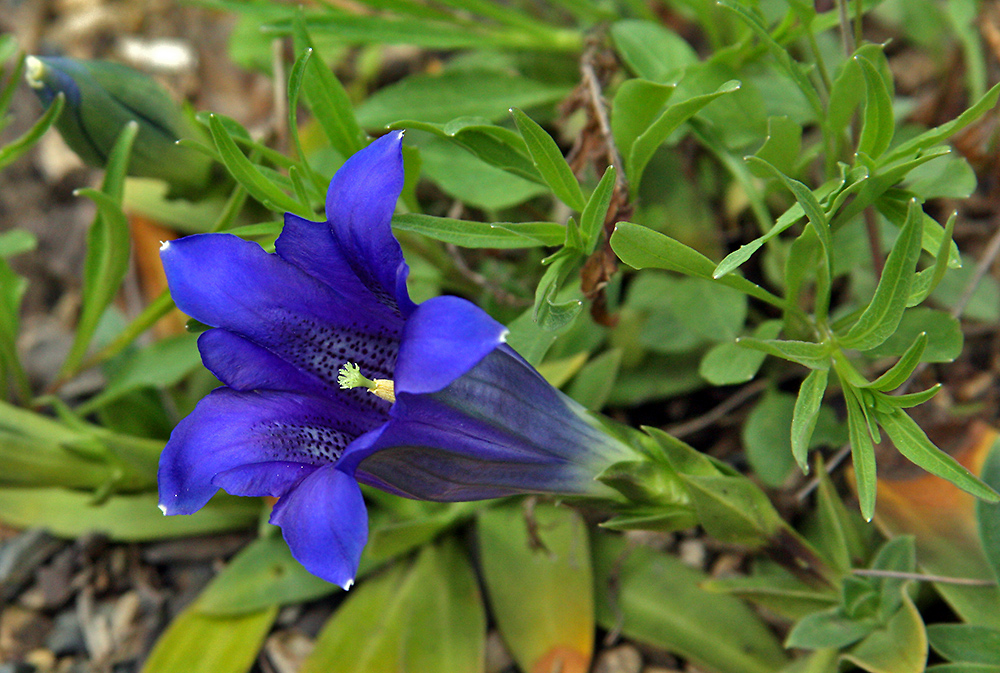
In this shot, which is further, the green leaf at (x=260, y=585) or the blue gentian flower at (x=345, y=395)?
the green leaf at (x=260, y=585)

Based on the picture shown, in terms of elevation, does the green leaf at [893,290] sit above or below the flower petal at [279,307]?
above

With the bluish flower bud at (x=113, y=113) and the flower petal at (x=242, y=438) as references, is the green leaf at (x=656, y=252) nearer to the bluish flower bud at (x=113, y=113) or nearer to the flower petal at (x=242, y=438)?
the flower petal at (x=242, y=438)

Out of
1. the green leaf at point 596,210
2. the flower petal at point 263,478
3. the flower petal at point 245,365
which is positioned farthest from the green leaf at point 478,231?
the flower petal at point 263,478

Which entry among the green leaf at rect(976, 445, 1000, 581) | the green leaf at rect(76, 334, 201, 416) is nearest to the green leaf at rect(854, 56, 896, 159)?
the green leaf at rect(976, 445, 1000, 581)

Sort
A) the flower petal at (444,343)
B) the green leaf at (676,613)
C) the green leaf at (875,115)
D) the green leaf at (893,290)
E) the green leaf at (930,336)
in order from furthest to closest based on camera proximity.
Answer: the green leaf at (676,613) → the green leaf at (930,336) → the green leaf at (875,115) → the green leaf at (893,290) → the flower petal at (444,343)

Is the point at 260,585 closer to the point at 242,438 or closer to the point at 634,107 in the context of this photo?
the point at 242,438

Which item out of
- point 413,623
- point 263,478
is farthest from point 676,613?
point 263,478

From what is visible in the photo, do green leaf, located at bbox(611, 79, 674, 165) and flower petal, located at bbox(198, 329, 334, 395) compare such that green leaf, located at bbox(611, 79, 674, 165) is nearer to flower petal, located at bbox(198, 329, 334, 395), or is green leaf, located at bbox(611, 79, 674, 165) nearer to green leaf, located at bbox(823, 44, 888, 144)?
green leaf, located at bbox(823, 44, 888, 144)
